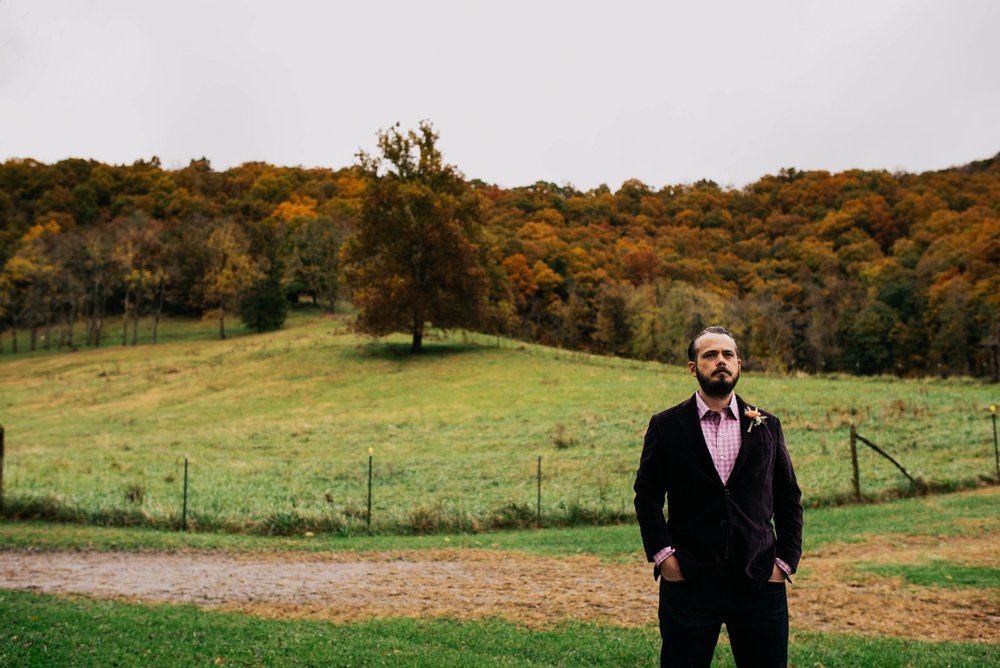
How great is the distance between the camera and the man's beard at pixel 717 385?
4.36m

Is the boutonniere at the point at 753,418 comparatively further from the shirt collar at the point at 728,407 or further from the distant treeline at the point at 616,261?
the distant treeline at the point at 616,261

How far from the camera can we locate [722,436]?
4.45m

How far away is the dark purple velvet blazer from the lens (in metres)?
4.29

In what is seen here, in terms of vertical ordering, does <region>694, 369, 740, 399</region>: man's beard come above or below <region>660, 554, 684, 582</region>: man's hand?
above

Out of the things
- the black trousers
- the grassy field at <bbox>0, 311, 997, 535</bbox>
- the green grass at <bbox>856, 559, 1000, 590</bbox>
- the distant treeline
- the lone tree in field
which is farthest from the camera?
the distant treeline

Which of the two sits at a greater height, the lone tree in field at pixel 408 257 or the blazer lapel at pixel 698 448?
the lone tree in field at pixel 408 257

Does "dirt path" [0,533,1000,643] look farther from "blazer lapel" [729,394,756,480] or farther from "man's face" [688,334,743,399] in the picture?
"man's face" [688,334,743,399]

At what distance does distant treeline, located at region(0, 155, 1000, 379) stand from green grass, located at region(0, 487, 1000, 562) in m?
38.3

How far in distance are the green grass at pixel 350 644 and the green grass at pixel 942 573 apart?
356cm

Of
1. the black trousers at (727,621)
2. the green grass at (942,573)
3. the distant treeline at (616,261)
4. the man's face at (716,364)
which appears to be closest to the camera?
the black trousers at (727,621)

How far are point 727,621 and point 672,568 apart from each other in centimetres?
46

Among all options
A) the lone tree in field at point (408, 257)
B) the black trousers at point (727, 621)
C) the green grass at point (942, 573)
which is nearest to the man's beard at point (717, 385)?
the black trousers at point (727, 621)

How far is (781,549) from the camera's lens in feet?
14.5

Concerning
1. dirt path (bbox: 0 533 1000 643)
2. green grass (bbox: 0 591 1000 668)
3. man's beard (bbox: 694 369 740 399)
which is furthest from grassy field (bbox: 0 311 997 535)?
man's beard (bbox: 694 369 740 399)
